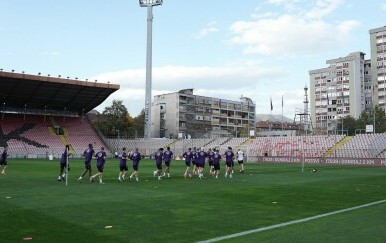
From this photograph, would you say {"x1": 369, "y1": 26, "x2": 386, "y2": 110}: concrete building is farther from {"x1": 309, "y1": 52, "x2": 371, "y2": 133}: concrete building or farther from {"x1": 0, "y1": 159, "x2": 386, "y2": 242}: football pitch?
{"x1": 0, "y1": 159, "x2": 386, "y2": 242}: football pitch

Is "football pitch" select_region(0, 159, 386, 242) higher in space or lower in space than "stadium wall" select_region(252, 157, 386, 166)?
lower

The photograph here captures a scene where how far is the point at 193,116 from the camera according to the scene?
123 meters

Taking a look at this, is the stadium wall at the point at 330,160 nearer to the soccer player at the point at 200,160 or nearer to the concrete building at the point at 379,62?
the soccer player at the point at 200,160

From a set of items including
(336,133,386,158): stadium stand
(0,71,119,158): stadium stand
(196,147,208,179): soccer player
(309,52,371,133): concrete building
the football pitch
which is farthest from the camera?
(309,52,371,133): concrete building

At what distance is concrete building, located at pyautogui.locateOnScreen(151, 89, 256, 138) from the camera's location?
119938mm

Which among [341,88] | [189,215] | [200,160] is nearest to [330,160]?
[200,160]

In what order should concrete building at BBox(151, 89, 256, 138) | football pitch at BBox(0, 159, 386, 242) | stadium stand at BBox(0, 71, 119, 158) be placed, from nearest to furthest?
football pitch at BBox(0, 159, 386, 242), stadium stand at BBox(0, 71, 119, 158), concrete building at BBox(151, 89, 256, 138)

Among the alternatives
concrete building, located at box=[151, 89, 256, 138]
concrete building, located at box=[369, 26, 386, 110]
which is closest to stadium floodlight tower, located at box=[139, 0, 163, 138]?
concrete building, located at box=[151, 89, 256, 138]

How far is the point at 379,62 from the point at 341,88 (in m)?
12.6

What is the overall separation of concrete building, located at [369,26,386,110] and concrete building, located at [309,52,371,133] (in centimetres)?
406

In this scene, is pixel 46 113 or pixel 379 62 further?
pixel 379 62

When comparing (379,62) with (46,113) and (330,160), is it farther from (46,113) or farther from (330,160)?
(46,113)

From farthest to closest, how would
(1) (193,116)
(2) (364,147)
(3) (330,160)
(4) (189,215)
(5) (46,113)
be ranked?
(1) (193,116)
(5) (46,113)
(2) (364,147)
(3) (330,160)
(4) (189,215)

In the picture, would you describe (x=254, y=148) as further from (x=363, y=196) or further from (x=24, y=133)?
(x=363, y=196)
